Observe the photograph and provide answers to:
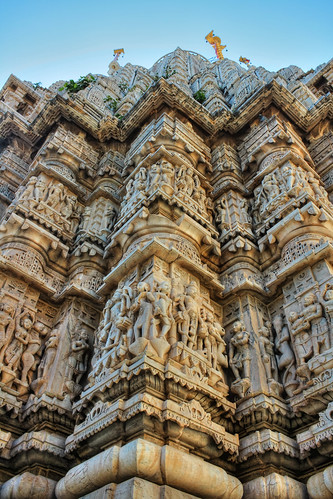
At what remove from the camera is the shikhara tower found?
527 centimetres

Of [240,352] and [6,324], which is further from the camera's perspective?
[6,324]

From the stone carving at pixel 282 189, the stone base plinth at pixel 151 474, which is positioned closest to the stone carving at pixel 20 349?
the stone base plinth at pixel 151 474

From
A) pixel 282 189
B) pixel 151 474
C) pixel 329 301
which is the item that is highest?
pixel 282 189

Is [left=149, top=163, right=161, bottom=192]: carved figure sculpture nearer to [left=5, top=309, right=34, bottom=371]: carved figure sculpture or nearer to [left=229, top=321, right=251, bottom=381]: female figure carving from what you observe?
[left=229, top=321, right=251, bottom=381]: female figure carving

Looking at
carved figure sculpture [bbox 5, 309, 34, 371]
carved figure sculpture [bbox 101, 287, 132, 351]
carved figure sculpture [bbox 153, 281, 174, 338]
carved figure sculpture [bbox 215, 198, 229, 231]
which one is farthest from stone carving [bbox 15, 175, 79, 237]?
carved figure sculpture [bbox 153, 281, 174, 338]

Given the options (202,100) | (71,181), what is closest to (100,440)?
(71,181)

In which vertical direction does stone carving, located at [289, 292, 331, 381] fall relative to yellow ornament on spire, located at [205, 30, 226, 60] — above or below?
below

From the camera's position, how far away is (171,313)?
642cm

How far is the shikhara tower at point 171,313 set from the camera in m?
5.27

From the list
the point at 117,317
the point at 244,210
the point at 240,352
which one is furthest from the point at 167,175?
the point at 240,352

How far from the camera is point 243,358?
6836mm

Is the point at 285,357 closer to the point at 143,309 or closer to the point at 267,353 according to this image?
the point at 267,353

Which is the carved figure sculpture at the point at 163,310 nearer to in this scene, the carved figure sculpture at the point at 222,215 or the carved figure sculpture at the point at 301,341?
the carved figure sculpture at the point at 301,341

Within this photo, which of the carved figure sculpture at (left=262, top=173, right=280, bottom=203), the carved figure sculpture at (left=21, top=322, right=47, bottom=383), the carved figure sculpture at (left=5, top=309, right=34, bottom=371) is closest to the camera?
the carved figure sculpture at (left=5, top=309, right=34, bottom=371)
